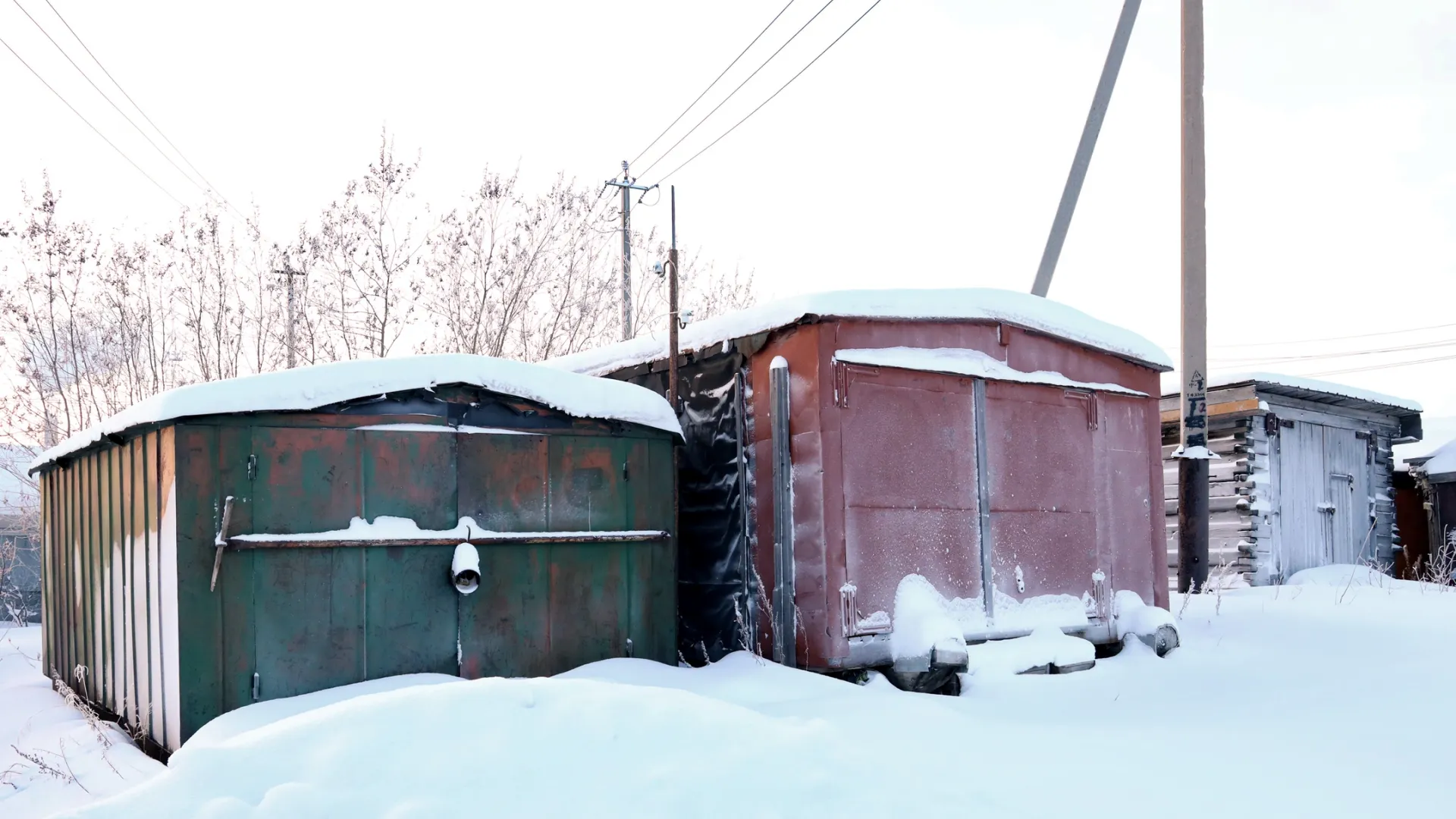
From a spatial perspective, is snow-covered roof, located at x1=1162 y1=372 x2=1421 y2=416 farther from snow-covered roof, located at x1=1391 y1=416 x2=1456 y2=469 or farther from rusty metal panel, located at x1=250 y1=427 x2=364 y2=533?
rusty metal panel, located at x1=250 y1=427 x2=364 y2=533

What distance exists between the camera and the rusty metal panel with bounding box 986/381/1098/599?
792 centimetres

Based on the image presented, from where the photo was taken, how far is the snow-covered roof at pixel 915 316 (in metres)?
7.23

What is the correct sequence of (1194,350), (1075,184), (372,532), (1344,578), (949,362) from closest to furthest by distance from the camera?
(372,532) < (949,362) < (1194,350) < (1075,184) < (1344,578)

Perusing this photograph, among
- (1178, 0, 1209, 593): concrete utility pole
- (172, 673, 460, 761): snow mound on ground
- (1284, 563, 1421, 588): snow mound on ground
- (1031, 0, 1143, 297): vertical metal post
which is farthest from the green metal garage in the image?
(1284, 563, 1421, 588): snow mound on ground

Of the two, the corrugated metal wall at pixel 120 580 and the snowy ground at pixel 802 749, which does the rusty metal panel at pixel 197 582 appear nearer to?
the corrugated metal wall at pixel 120 580

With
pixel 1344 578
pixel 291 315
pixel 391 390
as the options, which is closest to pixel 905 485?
pixel 391 390

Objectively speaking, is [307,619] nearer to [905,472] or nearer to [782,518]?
[782,518]

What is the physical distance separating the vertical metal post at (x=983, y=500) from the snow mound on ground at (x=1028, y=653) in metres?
0.27

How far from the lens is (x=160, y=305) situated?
54.1 ft

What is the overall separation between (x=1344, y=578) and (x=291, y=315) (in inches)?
603

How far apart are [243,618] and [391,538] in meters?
0.89

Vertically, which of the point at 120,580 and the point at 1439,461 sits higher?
the point at 1439,461

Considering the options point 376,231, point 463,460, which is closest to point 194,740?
point 463,460

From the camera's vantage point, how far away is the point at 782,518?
7.19 metres
